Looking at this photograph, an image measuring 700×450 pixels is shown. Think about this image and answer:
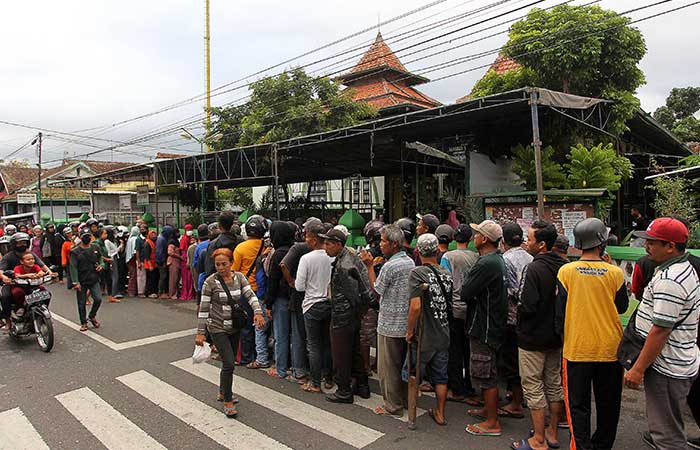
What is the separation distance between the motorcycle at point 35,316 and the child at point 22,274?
48 mm

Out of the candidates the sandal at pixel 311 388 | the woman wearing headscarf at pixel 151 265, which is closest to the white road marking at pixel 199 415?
the sandal at pixel 311 388

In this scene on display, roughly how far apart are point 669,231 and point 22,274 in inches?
311

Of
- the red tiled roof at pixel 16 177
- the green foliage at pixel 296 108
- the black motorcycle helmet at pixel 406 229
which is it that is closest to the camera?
the black motorcycle helmet at pixel 406 229

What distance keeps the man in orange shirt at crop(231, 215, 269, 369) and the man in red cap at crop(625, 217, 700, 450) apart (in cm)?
407

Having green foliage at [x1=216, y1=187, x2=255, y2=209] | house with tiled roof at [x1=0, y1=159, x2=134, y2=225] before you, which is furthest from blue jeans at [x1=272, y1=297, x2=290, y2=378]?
house with tiled roof at [x1=0, y1=159, x2=134, y2=225]

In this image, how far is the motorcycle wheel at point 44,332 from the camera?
6.27m

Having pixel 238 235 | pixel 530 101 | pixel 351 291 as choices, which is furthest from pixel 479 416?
pixel 530 101

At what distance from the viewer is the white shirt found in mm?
4707

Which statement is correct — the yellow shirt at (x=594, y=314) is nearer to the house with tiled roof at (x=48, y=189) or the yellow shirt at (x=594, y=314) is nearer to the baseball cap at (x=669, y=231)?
the baseball cap at (x=669, y=231)

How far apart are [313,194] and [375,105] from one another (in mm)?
5728

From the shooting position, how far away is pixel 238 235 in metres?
6.50

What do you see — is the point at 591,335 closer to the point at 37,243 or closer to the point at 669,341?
the point at 669,341

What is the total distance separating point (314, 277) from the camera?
4719mm

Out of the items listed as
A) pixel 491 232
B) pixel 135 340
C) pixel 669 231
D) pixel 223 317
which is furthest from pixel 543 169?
pixel 135 340
